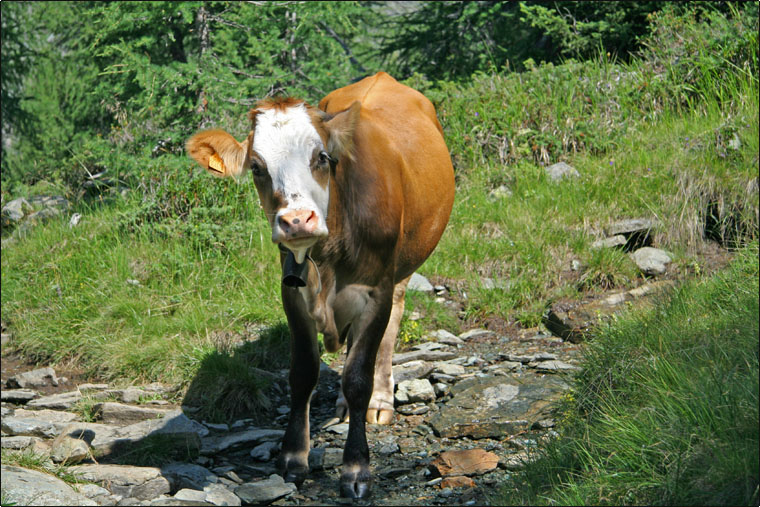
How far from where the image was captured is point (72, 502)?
13.0ft

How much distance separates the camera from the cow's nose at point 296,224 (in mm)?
3627

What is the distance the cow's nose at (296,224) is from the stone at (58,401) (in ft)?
10.0

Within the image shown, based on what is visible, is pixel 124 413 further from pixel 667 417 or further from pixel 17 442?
pixel 667 417

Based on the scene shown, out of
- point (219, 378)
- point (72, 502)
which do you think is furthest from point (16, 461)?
point (219, 378)

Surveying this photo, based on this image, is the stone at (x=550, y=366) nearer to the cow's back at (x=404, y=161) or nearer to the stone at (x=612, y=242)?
the cow's back at (x=404, y=161)

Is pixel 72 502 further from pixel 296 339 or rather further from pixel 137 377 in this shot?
pixel 137 377

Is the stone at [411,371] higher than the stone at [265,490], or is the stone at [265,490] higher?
the stone at [265,490]

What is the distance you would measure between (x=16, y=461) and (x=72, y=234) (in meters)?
4.21

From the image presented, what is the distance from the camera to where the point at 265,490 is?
4344 mm

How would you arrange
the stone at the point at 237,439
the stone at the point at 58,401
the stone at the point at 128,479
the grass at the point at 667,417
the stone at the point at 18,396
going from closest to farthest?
1. the grass at the point at 667,417
2. the stone at the point at 128,479
3. the stone at the point at 237,439
4. the stone at the point at 58,401
5. the stone at the point at 18,396

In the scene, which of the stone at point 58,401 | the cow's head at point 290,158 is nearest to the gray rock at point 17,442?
the stone at point 58,401

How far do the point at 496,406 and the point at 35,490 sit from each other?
2870 mm

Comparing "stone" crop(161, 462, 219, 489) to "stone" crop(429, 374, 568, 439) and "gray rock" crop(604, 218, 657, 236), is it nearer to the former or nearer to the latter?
"stone" crop(429, 374, 568, 439)

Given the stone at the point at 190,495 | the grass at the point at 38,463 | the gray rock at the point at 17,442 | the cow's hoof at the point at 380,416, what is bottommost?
the cow's hoof at the point at 380,416
